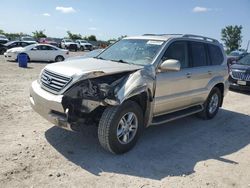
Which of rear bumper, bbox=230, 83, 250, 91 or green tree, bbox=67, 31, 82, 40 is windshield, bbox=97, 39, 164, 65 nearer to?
rear bumper, bbox=230, 83, 250, 91

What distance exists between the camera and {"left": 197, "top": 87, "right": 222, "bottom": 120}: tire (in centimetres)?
760

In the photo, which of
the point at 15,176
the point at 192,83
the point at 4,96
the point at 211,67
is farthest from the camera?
the point at 4,96

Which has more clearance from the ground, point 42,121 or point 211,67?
point 211,67

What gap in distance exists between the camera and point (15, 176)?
4160 millimetres

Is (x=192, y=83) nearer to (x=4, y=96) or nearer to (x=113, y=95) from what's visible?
(x=113, y=95)

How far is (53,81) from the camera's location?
514 cm

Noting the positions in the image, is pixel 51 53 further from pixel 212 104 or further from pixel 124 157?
pixel 124 157

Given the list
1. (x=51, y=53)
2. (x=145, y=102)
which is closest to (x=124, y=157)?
(x=145, y=102)

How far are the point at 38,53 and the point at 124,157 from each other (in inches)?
712

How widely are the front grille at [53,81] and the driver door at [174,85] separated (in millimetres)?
1656

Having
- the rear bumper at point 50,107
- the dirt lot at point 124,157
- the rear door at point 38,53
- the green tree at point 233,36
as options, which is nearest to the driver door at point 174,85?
the dirt lot at point 124,157

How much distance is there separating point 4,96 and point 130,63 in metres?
4.47

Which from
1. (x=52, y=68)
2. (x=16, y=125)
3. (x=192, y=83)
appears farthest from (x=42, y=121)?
(x=192, y=83)

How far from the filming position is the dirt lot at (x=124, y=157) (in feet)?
14.0
